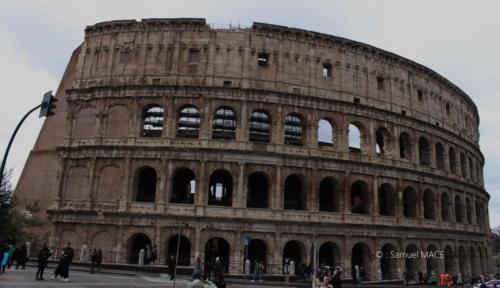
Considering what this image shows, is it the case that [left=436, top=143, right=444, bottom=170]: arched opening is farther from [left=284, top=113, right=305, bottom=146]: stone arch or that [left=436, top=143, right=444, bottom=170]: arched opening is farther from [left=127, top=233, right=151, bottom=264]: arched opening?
[left=127, top=233, right=151, bottom=264]: arched opening

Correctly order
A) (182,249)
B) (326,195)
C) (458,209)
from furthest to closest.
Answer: (458,209) < (326,195) < (182,249)

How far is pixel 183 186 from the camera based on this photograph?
30562 millimetres

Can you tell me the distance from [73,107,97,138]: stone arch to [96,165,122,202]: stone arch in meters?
3.00

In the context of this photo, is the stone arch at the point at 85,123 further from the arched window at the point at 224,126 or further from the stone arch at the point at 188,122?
the arched window at the point at 224,126

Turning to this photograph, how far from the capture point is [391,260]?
30.2 m

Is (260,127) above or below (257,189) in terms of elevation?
above

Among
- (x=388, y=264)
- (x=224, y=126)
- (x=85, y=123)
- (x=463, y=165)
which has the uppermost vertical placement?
(x=224, y=126)

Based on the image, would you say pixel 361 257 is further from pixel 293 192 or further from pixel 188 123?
pixel 188 123

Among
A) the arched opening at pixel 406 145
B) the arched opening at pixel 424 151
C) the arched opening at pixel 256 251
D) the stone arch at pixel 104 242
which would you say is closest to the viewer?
the stone arch at pixel 104 242

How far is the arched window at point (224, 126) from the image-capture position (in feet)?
103

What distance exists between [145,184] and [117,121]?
16.3ft

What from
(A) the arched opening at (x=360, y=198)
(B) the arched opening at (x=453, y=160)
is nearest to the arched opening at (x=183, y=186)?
(A) the arched opening at (x=360, y=198)

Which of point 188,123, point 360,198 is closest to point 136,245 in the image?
point 188,123

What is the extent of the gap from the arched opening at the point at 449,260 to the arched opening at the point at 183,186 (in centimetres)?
2183
